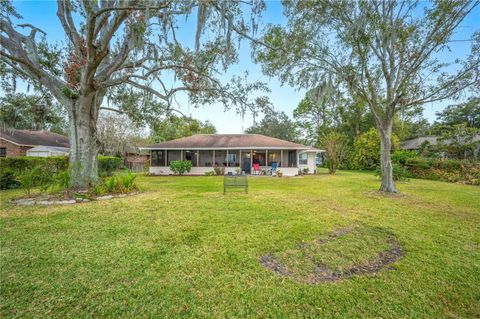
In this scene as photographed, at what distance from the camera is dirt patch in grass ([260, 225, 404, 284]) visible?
9.27 feet

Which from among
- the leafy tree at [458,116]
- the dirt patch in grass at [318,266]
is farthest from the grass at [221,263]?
the leafy tree at [458,116]

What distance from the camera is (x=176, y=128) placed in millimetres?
14125

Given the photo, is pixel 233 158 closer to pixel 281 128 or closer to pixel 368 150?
pixel 368 150

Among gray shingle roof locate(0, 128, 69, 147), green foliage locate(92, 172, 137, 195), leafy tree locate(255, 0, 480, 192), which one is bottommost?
green foliage locate(92, 172, 137, 195)

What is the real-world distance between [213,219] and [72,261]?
284cm

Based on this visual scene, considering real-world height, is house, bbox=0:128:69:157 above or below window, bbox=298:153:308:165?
above

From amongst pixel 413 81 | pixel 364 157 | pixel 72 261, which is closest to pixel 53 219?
pixel 72 261

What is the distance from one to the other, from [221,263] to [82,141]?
8036 mm

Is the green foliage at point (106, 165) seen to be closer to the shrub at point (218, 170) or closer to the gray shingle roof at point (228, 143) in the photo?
the gray shingle roof at point (228, 143)

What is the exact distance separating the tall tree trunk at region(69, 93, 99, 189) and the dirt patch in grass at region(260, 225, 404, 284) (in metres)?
8.08

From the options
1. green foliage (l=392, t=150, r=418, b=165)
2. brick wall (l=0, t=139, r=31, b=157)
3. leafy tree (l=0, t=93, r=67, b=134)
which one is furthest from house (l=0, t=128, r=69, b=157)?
green foliage (l=392, t=150, r=418, b=165)

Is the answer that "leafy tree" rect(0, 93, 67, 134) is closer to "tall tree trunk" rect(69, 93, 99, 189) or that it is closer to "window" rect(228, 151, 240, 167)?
"tall tree trunk" rect(69, 93, 99, 189)

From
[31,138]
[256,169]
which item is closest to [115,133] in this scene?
[31,138]

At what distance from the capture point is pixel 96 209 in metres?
6.15
